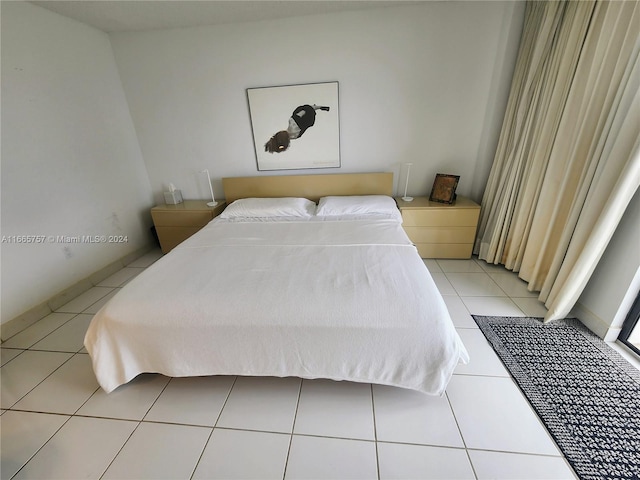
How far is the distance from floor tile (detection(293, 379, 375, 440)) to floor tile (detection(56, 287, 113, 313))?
81.2 inches

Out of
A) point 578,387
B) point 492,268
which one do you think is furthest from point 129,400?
point 492,268

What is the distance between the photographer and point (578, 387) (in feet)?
4.38

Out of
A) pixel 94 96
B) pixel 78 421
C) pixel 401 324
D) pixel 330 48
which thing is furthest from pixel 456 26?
pixel 78 421

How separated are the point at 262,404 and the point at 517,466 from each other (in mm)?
1145

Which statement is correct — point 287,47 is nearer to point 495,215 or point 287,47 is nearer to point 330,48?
point 330,48

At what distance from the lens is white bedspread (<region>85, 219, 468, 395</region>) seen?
115 centimetres

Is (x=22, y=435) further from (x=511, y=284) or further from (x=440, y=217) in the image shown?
(x=511, y=284)

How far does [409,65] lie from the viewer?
2416 millimetres

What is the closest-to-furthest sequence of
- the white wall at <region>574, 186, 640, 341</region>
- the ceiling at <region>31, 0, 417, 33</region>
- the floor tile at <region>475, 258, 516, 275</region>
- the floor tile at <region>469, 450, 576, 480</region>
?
the floor tile at <region>469, 450, 576, 480</region>
the white wall at <region>574, 186, 640, 341</region>
the ceiling at <region>31, 0, 417, 33</region>
the floor tile at <region>475, 258, 516, 275</region>

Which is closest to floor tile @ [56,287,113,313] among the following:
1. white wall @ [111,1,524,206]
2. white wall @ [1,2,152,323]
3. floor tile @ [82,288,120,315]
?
floor tile @ [82,288,120,315]

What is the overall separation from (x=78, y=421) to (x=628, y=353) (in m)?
3.08

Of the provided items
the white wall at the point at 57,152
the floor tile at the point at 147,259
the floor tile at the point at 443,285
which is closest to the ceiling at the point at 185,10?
the white wall at the point at 57,152

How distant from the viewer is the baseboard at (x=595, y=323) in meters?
1.59

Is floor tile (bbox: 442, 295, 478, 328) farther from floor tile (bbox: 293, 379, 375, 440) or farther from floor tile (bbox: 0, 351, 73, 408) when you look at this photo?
floor tile (bbox: 0, 351, 73, 408)
